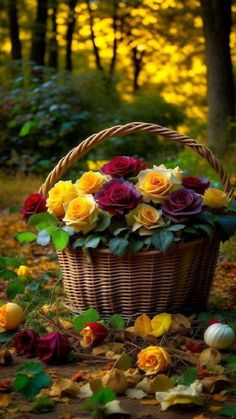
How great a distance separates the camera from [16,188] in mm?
9398

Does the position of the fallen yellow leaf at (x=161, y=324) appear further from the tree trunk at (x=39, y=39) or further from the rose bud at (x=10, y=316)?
the tree trunk at (x=39, y=39)

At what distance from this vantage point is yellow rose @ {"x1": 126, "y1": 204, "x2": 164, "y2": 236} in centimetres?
314

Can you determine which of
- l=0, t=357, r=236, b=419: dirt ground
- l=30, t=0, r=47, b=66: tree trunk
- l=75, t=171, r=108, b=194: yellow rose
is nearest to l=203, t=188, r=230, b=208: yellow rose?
l=75, t=171, r=108, b=194: yellow rose

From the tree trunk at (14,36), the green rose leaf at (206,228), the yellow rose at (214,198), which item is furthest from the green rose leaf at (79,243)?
the tree trunk at (14,36)

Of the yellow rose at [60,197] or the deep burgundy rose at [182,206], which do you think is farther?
the yellow rose at [60,197]

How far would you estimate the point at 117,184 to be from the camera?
324 cm

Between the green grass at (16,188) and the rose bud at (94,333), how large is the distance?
18.4ft

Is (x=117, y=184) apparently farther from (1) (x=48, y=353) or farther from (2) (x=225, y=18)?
(2) (x=225, y=18)

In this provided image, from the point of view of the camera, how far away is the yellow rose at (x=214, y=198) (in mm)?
3396

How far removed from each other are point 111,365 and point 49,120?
859cm

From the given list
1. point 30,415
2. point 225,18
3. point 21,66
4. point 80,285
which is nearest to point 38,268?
point 80,285

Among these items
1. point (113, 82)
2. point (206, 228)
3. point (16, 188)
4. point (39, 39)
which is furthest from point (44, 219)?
point (39, 39)

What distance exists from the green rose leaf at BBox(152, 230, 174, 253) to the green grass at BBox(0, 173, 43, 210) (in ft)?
18.0

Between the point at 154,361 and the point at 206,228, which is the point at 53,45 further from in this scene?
the point at 154,361
